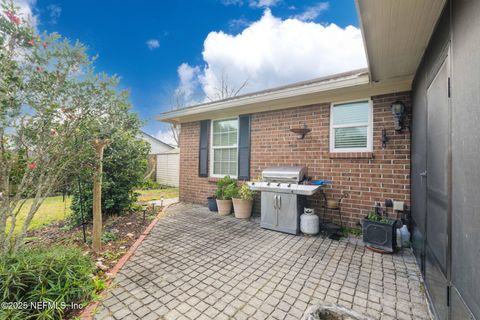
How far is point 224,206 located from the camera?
5.28m

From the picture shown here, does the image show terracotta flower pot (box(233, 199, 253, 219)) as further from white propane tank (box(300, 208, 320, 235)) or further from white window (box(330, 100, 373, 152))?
white window (box(330, 100, 373, 152))

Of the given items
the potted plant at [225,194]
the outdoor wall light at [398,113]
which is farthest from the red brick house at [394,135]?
the potted plant at [225,194]

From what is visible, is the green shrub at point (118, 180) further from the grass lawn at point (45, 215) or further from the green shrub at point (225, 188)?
the green shrub at point (225, 188)

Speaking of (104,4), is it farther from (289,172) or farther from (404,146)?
(404,146)

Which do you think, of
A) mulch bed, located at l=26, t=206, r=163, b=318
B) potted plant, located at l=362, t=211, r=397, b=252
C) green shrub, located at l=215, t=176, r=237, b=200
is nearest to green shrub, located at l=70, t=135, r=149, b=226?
mulch bed, located at l=26, t=206, r=163, b=318

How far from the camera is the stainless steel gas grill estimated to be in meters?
3.94

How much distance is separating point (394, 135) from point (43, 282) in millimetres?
5390

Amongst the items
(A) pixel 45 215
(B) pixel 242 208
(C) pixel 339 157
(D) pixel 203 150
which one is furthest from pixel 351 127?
(A) pixel 45 215

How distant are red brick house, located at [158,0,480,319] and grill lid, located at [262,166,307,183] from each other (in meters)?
0.48

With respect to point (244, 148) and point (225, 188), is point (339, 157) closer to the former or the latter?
point (244, 148)

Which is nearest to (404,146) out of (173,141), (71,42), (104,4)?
(71,42)

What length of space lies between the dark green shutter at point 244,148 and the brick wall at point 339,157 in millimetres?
151

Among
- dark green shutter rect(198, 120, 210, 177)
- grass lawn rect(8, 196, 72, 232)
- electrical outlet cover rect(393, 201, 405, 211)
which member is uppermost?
dark green shutter rect(198, 120, 210, 177)

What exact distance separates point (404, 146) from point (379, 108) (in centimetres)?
85
